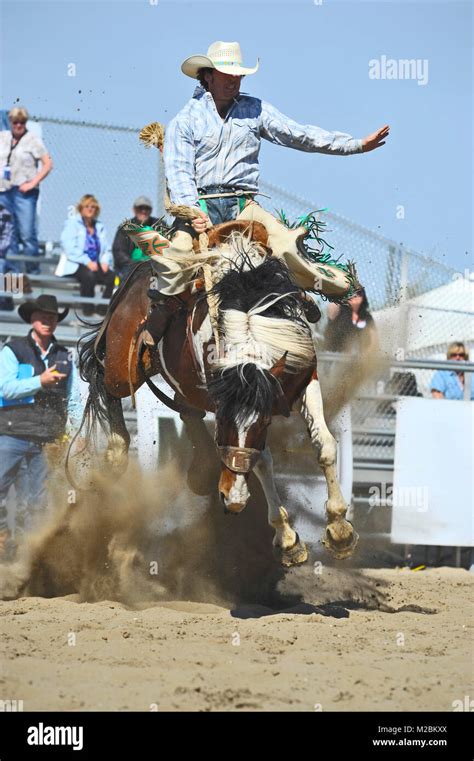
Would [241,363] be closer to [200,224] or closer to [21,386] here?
[200,224]

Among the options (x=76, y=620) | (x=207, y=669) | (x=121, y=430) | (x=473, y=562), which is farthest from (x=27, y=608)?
(x=473, y=562)

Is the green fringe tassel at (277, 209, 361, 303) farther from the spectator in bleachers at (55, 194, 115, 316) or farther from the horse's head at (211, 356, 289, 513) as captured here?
the spectator in bleachers at (55, 194, 115, 316)

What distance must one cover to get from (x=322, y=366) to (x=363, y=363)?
356mm

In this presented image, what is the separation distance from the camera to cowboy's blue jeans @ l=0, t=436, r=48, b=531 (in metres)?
7.97

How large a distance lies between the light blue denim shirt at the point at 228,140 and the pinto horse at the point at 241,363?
52 cm

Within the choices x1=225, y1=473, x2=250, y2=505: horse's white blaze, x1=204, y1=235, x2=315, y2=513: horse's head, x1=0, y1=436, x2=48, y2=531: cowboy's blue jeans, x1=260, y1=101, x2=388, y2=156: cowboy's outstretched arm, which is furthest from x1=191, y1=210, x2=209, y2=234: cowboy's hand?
x1=0, y1=436, x2=48, y2=531: cowboy's blue jeans

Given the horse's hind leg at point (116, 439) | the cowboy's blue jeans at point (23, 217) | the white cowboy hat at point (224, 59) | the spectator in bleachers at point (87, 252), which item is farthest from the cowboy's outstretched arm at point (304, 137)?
the cowboy's blue jeans at point (23, 217)

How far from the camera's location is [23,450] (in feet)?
26.3

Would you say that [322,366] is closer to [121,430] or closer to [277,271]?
[121,430]

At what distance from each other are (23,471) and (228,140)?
3501 mm

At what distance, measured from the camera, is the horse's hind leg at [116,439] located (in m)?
6.76

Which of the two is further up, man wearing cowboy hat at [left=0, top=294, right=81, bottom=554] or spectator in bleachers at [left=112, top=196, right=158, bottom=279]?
spectator in bleachers at [left=112, top=196, right=158, bottom=279]

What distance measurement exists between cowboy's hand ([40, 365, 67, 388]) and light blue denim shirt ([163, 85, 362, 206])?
2470 mm
